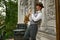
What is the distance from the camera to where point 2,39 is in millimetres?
1812

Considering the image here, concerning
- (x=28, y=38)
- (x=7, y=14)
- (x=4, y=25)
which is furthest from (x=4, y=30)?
(x=28, y=38)

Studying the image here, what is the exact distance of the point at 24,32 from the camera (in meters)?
1.68

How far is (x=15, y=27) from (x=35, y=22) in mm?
513

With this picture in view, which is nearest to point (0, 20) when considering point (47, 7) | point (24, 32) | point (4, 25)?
point (4, 25)

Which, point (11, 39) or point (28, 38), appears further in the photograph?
point (11, 39)

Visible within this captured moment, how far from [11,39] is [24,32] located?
0.20 metres

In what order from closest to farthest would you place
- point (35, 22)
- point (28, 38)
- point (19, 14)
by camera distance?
point (35, 22), point (28, 38), point (19, 14)

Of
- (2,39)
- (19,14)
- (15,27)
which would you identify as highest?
(19,14)

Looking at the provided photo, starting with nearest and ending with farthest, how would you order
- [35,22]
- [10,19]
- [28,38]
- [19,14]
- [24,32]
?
[35,22] → [28,38] → [24,32] → [10,19] → [19,14]

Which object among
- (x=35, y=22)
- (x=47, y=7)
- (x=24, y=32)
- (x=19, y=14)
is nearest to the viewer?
(x=47, y=7)

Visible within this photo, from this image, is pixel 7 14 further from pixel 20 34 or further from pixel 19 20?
pixel 20 34

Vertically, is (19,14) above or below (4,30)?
above

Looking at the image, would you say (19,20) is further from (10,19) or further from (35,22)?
(35,22)

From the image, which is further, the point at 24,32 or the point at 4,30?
the point at 4,30
